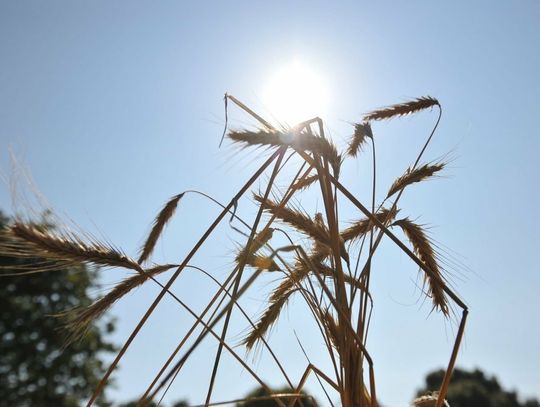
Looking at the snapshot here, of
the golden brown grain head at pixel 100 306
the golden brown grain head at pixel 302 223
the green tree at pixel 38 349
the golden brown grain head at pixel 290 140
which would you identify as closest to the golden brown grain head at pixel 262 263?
the golden brown grain head at pixel 302 223

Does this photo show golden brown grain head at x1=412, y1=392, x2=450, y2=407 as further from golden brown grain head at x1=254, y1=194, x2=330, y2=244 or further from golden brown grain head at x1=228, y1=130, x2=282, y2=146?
golden brown grain head at x1=228, y1=130, x2=282, y2=146

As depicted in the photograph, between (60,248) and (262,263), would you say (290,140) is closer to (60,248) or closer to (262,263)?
(262,263)

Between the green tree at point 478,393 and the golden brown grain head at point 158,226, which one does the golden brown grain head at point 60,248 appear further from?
the green tree at point 478,393

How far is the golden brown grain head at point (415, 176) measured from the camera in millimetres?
2209

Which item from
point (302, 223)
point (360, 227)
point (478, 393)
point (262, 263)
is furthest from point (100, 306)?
point (478, 393)

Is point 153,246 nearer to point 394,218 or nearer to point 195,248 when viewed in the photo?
point 195,248

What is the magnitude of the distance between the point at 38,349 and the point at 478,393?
95.6 feet

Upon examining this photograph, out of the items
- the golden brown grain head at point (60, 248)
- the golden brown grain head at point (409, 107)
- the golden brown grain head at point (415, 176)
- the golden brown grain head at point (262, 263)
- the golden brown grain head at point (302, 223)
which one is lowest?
the golden brown grain head at point (60, 248)

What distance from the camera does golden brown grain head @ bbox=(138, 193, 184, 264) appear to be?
2137 millimetres

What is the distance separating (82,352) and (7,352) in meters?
3.13

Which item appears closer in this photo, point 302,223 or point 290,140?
point 290,140

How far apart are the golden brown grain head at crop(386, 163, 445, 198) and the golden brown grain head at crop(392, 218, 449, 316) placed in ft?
0.64

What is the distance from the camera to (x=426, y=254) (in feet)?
7.38

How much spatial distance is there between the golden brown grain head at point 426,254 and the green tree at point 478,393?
102ft
